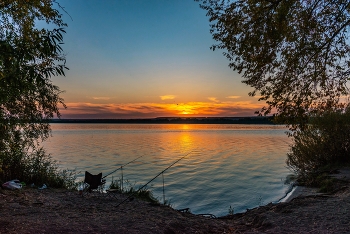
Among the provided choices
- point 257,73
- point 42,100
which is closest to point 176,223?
point 257,73

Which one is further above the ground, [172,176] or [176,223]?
[176,223]

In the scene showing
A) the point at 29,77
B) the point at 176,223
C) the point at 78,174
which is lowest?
the point at 78,174

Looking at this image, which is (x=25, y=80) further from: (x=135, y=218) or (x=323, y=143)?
(x=323, y=143)

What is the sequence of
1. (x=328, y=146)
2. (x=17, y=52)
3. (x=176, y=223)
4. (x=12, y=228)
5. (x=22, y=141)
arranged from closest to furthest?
(x=17, y=52) → (x=12, y=228) → (x=176, y=223) → (x=22, y=141) → (x=328, y=146)

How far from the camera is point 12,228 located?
226 inches

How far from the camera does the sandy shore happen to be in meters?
6.20

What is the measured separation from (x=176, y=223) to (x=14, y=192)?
6020 millimetres

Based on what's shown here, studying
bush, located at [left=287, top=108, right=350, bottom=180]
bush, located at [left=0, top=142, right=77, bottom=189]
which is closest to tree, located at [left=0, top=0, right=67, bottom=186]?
bush, located at [left=0, top=142, right=77, bottom=189]

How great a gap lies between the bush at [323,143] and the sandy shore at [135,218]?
7.58 m

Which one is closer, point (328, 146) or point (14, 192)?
point (14, 192)

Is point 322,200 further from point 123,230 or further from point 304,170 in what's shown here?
point 304,170

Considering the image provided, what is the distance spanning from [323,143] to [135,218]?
1329cm

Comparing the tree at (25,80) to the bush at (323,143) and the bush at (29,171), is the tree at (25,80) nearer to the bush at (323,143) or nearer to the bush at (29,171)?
the bush at (29,171)

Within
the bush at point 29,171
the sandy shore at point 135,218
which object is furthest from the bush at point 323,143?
the bush at point 29,171
